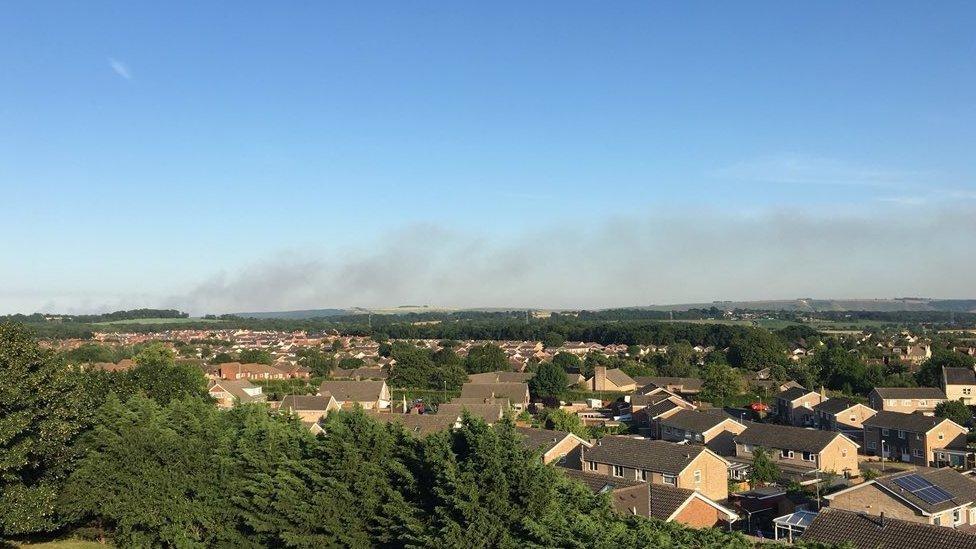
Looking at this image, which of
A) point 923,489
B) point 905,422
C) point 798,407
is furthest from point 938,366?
point 923,489

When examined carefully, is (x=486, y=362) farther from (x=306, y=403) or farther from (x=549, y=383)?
(x=306, y=403)

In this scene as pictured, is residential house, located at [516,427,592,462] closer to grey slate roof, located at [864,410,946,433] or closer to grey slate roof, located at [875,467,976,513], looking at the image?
grey slate roof, located at [875,467,976,513]

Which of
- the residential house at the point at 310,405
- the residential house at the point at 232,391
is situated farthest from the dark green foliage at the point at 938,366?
the residential house at the point at 232,391

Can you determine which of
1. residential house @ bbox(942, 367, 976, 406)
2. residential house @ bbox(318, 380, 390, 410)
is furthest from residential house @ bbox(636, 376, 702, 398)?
residential house @ bbox(318, 380, 390, 410)

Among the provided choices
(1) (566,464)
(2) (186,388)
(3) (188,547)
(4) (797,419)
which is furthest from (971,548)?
(4) (797,419)

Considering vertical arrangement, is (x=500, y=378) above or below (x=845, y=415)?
above

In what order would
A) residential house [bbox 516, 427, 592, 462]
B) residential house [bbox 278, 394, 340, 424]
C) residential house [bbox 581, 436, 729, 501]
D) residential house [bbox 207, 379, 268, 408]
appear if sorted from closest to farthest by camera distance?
1. residential house [bbox 581, 436, 729, 501]
2. residential house [bbox 516, 427, 592, 462]
3. residential house [bbox 278, 394, 340, 424]
4. residential house [bbox 207, 379, 268, 408]
